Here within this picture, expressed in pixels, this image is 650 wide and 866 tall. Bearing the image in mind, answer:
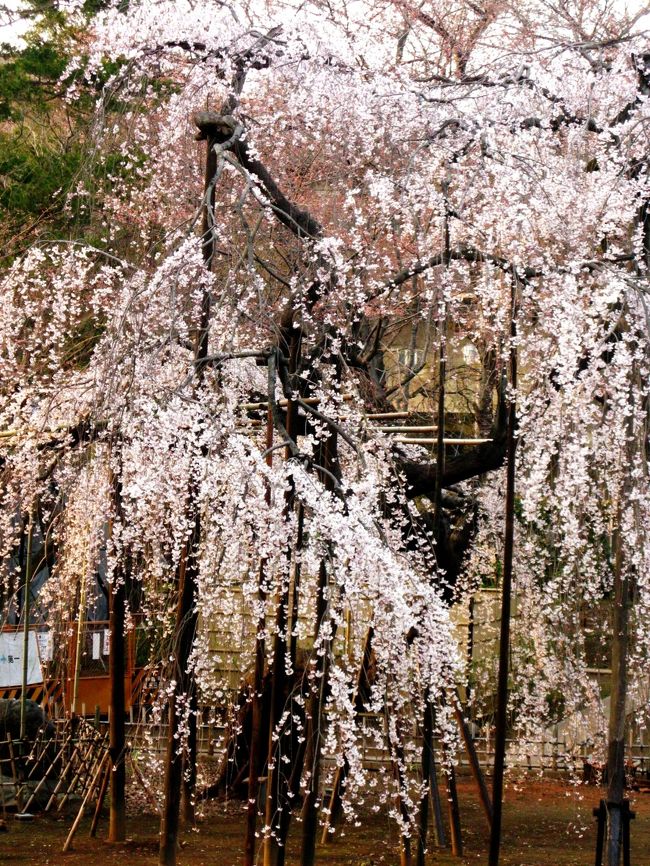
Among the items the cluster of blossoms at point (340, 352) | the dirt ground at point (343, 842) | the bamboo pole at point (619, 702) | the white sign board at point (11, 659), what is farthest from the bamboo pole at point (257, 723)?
the white sign board at point (11, 659)

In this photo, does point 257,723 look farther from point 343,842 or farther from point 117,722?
point 343,842

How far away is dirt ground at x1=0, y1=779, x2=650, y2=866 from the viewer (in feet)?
20.3

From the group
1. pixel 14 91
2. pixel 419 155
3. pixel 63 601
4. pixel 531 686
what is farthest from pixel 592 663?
pixel 14 91

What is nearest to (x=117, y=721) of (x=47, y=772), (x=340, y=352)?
(x=47, y=772)

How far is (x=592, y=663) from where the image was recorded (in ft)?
36.1

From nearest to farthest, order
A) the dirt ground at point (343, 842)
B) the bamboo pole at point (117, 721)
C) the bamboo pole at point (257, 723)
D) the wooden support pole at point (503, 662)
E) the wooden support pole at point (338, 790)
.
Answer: the bamboo pole at point (257, 723) → the wooden support pole at point (503, 662) → the wooden support pole at point (338, 790) → the dirt ground at point (343, 842) → the bamboo pole at point (117, 721)

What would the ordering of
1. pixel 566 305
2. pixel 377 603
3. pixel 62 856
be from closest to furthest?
pixel 377 603, pixel 566 305, pixel 62 856

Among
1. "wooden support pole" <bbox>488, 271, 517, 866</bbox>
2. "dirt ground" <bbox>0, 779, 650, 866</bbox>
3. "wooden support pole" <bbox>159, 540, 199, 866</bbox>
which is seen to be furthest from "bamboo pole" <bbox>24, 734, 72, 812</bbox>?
"wooden support pole" <bbox>488, 271, 517, 866</bbox>

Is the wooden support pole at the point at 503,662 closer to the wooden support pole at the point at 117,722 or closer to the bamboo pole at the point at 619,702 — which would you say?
the bamboo pole at the point at 619,702

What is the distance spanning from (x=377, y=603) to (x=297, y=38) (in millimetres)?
2964

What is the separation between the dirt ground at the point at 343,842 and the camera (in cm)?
620

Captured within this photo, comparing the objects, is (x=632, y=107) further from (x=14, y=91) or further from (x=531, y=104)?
(x=14, y=91)

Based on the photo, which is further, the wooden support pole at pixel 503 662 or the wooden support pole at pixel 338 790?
the wooden support pole at pixel 338 790

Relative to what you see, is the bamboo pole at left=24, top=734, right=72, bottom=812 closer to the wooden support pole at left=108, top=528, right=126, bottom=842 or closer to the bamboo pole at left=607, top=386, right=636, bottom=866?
the wooden support pole at left=108, top=528, right=126, bottom=842
